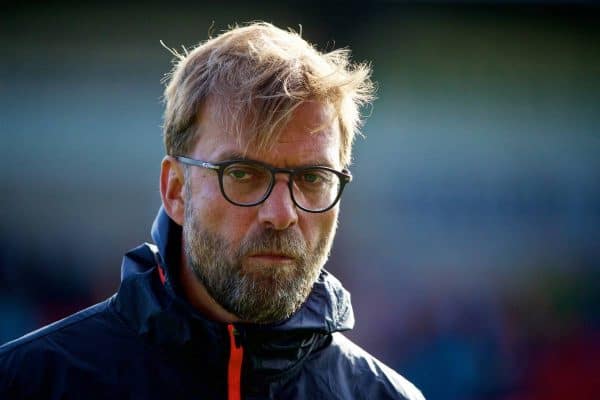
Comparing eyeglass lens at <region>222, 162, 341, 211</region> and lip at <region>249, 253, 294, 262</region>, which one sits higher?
eyeglass lens at <region>222, 162, 341, 211</region>

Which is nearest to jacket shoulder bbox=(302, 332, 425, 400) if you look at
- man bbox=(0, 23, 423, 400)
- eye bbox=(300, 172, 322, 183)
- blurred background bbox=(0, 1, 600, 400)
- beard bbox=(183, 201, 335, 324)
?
man bbox=(0, 23, 423, 400)

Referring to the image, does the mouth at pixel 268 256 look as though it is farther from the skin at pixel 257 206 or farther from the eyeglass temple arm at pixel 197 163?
the eyeglass temple arm at pixel 197 163

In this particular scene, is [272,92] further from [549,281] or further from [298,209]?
[549,281]

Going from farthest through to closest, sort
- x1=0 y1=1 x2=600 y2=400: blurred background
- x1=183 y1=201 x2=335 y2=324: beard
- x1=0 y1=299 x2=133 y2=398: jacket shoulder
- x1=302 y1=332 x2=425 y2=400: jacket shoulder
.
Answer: x1=0 y1=1 x2=600 y2=400: blurred background, x1=302 y1=332 x2=425 y2=400: jacket shoulder, x1=183 y1=201 x2=335 y2=324: beard, x1=0 y1=299 x2=133 y2=398: jacket shoulder

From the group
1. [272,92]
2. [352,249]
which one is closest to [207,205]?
[272,92]

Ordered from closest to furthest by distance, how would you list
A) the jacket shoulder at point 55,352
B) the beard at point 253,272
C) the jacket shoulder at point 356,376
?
the jacket shoulder at point 55,352
the beard at point 253,272
the jacket shoulder at point 356,376

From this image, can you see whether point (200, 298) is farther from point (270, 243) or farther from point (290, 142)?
point (290, 142)

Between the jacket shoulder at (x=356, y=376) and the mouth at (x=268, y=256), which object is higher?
the mouth at (x=268, y=256)

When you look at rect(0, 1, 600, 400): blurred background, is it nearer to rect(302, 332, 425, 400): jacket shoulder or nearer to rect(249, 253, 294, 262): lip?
rect(302, 332, 425, 400): jacket shoulder

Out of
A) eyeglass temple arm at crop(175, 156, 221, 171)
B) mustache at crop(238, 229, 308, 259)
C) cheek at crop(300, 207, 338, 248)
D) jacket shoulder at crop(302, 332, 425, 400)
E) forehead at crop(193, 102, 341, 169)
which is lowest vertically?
jacket shoulder at crop(302, 332, 425, 400)

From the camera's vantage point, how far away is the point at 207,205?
158cm

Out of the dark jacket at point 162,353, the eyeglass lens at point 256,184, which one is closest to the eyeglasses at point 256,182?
the eyeglass lens at point 256,184

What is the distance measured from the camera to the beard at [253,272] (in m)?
1.54

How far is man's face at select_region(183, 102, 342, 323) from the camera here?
154 cm
